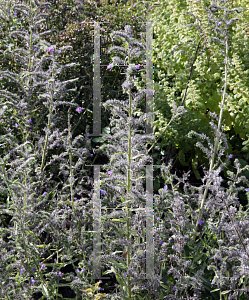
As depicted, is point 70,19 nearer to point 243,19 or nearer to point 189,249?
point 243,19

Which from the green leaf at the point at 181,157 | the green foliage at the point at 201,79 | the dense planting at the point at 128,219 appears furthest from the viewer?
the green leaf at the point at 181,157

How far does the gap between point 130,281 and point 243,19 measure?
9.61ft

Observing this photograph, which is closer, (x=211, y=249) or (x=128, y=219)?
(x=128, y=219)

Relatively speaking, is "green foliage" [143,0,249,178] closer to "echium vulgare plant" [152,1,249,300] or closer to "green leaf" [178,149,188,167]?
"green leaf" [178,149,188,167]

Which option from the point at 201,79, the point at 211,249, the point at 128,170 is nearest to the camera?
the point at 128,170

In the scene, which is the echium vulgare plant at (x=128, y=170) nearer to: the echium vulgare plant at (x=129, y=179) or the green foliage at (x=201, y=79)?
the echium vulgare plant at (x=129, y=179)

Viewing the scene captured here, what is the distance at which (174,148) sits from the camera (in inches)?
151

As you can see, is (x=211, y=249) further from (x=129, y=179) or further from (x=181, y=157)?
(x=181, y=157)

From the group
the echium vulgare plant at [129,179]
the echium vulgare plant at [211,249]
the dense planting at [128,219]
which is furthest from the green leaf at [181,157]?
the echium vulgare plant at [129,179]

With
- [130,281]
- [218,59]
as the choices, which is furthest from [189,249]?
[218,59]

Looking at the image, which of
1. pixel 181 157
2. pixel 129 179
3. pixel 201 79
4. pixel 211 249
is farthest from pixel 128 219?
pixel 201 79

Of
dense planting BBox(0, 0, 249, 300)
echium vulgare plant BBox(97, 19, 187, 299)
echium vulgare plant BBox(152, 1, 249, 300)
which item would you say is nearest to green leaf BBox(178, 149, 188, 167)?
dense planting BBox(0, 0, 249, 300)

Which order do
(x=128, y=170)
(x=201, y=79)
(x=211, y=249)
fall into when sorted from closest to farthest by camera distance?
(x=128, y=170)
(x=211, y=249)
(x=201, y=79)

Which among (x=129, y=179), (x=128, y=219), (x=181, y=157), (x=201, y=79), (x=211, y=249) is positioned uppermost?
(x=201, y=79)
